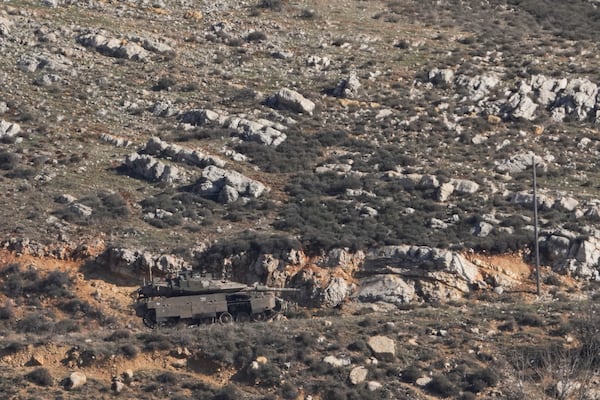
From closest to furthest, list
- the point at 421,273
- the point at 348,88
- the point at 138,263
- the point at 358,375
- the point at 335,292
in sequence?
the point at 358,375 → the point at 335,292 → the point at 421,273 → the point at 138,263 → the point at 348,88

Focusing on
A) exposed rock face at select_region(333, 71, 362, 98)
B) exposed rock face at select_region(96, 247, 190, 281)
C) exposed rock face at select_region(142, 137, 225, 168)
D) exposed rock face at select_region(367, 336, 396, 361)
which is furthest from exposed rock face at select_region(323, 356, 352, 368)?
exposed rock face at select_region(333, 71, 362, 98)

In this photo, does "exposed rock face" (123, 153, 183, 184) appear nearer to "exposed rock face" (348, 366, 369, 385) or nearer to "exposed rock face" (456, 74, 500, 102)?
"exposed rock face" (456, 74, 500, 102)

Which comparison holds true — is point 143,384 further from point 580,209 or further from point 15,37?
point 15,37

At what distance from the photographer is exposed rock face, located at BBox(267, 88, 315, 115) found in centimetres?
6525

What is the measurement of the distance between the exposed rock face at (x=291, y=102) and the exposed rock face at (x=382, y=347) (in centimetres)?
2407

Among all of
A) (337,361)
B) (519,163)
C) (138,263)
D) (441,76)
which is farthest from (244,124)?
(337,361)

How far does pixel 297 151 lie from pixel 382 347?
66.8 ft

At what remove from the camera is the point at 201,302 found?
46.6 metres

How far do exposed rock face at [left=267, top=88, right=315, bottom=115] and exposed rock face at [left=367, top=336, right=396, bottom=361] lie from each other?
2407 centimetres

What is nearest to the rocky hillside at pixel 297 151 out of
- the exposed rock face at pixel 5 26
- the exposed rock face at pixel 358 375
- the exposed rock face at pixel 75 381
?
the exposed rock face at pixel 5 26

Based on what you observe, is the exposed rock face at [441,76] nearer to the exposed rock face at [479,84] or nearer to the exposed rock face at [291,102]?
the exposed rock face at [479,84]

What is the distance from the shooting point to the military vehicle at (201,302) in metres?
46.3

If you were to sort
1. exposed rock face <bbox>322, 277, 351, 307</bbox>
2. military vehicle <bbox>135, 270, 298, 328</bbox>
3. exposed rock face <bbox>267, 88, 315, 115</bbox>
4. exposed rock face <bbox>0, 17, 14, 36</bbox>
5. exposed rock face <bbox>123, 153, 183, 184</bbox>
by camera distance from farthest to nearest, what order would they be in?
1. exposed rock face <bbox>0, 17, 14, 36</bbox>
2. exposed rock face <bbox>267, 88, 315, 115</bbox>
3. exposed rock face <bbox>123, 153, 183, 184</bbox>
4. exposed rock face <bbox>322, 277, 351, 307</bbox>
5. military vehicle <bbox>135, 270, 298, 328</bbox>

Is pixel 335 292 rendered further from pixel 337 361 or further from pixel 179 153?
pixel 179 153
